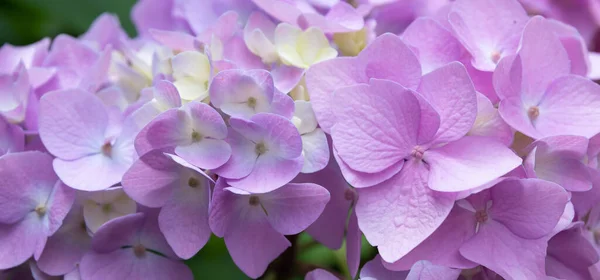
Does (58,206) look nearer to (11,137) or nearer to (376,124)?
(11,137)

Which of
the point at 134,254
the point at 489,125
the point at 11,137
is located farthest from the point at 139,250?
the point at 489,125

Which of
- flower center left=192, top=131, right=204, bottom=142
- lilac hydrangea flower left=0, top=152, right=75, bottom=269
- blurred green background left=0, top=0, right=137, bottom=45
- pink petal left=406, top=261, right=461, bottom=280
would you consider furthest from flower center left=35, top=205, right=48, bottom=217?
blurred green background left=0, top=0, right=137, bottom=45

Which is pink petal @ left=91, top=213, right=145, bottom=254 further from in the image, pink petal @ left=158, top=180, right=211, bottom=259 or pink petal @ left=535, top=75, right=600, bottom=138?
pink petal @ left=535, top=75, right=600, bottom=138

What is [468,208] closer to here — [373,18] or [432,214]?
[432,214]

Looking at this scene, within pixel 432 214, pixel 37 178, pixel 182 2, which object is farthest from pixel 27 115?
pixel 432 214

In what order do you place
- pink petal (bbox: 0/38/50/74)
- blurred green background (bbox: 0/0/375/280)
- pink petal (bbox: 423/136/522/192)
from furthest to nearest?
blurred green background (bbox: 0/0/375/280) → pink petal (bbox: 0/38/50/74) → pink petal (bbox: 423/136/522/192)

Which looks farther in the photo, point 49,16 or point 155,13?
point 49,16
